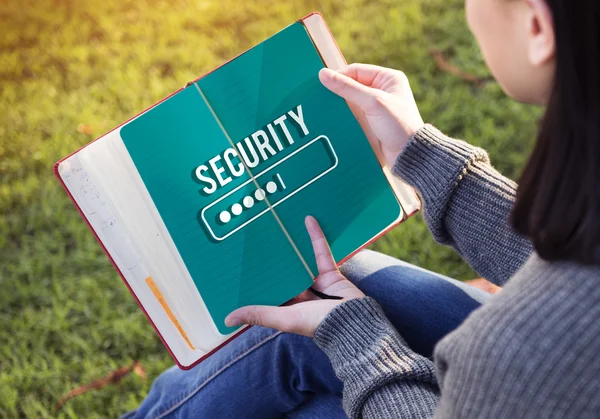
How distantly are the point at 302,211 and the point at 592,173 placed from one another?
0.45 meters

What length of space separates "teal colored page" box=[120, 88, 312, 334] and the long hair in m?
0.41

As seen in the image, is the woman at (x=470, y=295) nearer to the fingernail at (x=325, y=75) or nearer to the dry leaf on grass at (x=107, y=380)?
the fingernail at (x=325, y=75)

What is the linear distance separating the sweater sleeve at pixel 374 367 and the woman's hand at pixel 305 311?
0.02m

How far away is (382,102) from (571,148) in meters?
0.40

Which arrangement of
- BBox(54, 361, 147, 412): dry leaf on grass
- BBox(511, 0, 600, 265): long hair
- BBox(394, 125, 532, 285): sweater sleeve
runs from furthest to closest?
BBox(54, 361, 147, 412): dry leaf on grass < BBox(394, 125, 532, 285): sweater sleeve < BBox(511, 0, 600, 265): long hair

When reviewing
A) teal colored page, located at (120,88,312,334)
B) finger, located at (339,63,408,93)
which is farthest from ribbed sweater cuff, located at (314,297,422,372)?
finger, located at (339,63,408,93)

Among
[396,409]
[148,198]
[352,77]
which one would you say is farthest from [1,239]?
[396,409]

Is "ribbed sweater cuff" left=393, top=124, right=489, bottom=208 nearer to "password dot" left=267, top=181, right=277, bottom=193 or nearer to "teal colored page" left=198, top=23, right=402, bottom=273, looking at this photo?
"teal colored page" left=198, top=23, right=402, bottom=273

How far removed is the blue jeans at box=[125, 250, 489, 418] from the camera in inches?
38.3

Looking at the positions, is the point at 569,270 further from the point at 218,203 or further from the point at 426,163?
the point at 218,203

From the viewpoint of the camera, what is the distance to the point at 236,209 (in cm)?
93

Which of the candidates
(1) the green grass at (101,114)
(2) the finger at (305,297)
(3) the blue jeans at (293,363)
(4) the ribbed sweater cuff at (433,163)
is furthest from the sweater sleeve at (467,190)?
(1) the green grass at (101,114)

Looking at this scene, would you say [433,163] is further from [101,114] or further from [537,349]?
[101,114]

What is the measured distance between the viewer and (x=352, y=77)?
1.00 meters
